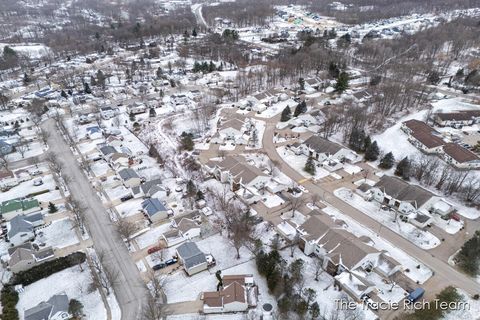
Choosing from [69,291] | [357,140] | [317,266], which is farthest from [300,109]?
[69,291]

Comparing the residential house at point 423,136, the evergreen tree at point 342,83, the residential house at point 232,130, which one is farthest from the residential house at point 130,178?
the evergreen tree at point 342,83

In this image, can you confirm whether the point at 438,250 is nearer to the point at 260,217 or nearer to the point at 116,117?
the point at 260,217

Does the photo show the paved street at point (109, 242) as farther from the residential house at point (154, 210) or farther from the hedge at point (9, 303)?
the hedge at point (9, 303)

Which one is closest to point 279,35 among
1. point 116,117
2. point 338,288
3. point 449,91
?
point 449,91

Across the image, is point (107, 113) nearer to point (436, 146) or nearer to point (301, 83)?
point (301, 83)

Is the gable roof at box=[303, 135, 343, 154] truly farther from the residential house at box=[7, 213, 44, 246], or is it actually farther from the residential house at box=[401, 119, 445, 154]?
the residential house at box=[7, 213, 44, 246]

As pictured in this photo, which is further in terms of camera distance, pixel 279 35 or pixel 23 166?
pixel 279 35
